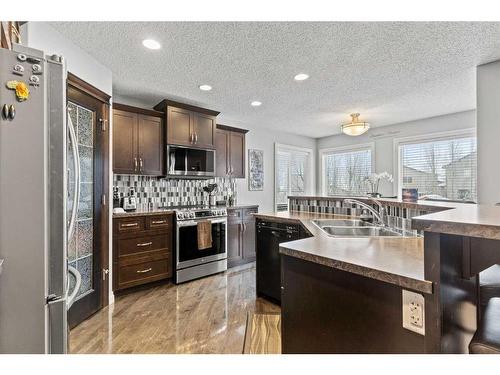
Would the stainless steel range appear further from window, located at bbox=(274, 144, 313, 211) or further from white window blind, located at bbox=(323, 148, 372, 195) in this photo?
white window blind, located at bbox=(323, 148, 372, 195)

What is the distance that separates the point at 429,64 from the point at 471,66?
0.43 metres

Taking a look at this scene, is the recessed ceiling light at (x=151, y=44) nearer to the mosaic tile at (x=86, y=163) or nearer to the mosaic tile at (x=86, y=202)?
the mosaic tile at (x=86, y=163)

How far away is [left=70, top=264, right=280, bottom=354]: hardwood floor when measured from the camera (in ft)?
6.28

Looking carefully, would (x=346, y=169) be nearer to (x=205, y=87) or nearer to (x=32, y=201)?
(x=205, y=87)

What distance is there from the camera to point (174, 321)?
2.28 meters

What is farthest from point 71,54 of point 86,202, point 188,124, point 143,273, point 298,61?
point 143,273

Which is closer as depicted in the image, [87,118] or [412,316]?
[412,316]

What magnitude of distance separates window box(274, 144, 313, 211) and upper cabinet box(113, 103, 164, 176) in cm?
260

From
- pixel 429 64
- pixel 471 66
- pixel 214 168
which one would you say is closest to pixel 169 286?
pixel 214 168

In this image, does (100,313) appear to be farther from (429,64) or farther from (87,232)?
(429,64)

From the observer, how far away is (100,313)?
2418 millimetres

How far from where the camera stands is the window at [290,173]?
534cm

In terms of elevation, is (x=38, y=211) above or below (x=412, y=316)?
above
